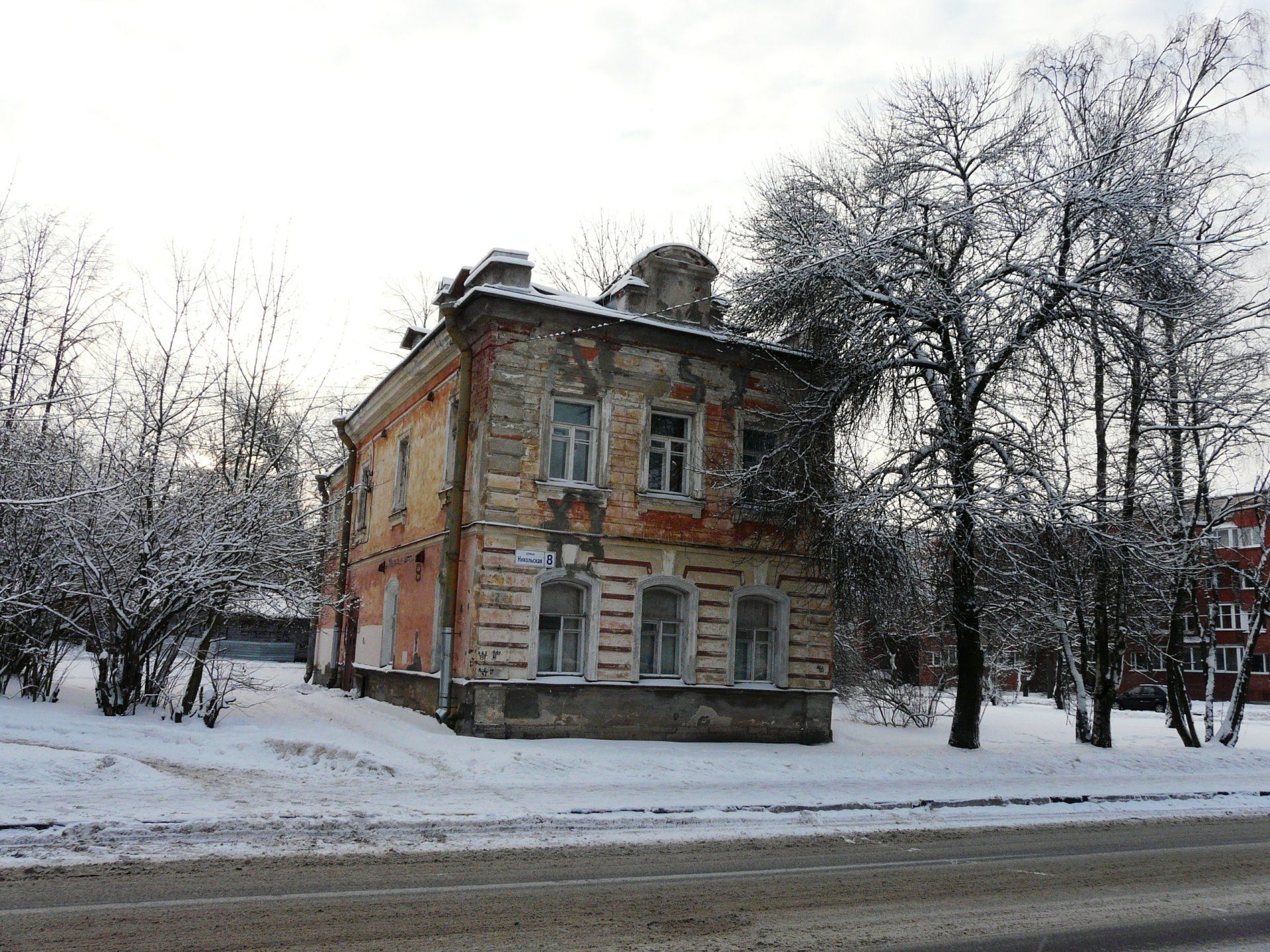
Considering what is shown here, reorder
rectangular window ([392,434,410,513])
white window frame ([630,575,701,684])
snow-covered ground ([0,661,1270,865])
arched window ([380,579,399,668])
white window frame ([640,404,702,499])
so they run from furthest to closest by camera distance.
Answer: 1. rectangular window ([392,434,410,513])
2. arched window ([380,579,399,668])
3. white window frame ([640,404,702,499])
4. white window frame ([630,575,701,684])
5. snow-covered ground ([0,661,1270,865])

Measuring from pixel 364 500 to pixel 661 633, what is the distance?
37.2 feet

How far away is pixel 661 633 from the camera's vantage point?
17266 millimetres

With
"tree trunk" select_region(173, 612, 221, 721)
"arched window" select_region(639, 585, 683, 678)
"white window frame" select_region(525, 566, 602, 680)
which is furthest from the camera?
"arched window" select_region(639, 585, 683, 678)

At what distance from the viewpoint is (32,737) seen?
40.0 ft

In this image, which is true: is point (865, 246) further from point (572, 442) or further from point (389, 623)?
point (389, 623)

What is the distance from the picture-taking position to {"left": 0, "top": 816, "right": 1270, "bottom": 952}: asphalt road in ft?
19.6

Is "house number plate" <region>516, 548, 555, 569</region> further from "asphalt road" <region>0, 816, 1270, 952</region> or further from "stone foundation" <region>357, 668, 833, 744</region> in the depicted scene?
"asphalt road" <region>0, 816, 1270, 952</region>

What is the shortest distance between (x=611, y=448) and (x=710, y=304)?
3571 mm

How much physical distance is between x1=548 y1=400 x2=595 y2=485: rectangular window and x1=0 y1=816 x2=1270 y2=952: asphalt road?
8341mm

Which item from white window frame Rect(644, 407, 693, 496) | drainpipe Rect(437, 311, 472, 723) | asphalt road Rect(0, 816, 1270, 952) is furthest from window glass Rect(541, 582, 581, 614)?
asphalt road Rect(0, 816, 1270, 952)

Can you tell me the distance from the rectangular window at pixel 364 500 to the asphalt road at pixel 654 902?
1696 cm

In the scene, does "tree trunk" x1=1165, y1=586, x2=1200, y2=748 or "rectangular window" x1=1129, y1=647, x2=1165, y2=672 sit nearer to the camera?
"tree trunk" x1=1165, y1=586, x2=1200, y2=748

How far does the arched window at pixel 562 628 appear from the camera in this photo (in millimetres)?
16281

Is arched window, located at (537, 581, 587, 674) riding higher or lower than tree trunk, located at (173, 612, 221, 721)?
higher
